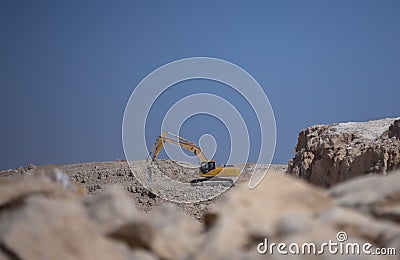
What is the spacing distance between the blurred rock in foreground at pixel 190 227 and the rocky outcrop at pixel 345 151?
9993mm

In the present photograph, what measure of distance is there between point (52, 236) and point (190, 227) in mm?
951

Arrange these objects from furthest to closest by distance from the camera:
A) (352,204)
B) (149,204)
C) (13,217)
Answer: (149,204) < (352,204) < (13,217)

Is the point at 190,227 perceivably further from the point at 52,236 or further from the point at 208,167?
the point at 208,167

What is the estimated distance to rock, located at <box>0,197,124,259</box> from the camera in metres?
2.60

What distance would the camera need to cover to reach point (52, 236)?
264 centimetres

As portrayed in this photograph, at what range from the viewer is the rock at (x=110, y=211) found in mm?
2834

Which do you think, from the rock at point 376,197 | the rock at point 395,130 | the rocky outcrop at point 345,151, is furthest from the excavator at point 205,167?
the rock at point 376,197

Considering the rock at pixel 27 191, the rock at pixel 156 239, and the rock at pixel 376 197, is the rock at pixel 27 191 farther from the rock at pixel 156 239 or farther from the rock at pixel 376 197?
the rock at pixel 376 197

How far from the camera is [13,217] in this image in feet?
9.14

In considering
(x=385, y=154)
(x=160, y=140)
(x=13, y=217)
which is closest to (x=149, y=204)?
(x=160, y=140)

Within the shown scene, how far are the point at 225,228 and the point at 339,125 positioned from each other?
1487 centimetres

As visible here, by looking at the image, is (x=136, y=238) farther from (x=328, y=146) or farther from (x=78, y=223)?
(x=328, y=146)

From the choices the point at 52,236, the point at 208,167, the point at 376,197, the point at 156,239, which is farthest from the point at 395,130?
the point at 208,167

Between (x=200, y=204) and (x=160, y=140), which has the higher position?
(x=160, y=140)
